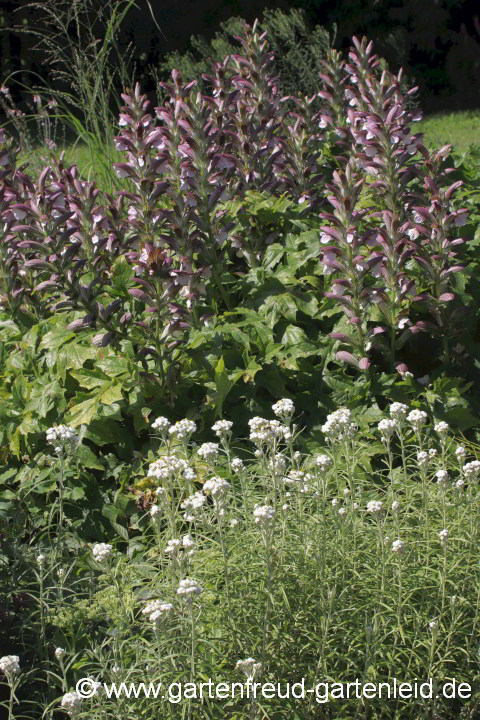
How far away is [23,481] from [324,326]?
151 cm

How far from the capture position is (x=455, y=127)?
1145 centimetres

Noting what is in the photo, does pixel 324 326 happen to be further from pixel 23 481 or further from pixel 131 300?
pixel 23 481

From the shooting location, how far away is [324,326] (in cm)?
433

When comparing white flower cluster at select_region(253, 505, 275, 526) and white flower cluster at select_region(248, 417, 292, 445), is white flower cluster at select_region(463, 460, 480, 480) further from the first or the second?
white flower cluster at select_region(253, 505, 275, 526)

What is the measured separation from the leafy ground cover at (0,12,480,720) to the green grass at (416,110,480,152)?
5746mm

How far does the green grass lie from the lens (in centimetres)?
1062

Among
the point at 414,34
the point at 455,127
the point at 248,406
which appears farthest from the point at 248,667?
the point at 414,34

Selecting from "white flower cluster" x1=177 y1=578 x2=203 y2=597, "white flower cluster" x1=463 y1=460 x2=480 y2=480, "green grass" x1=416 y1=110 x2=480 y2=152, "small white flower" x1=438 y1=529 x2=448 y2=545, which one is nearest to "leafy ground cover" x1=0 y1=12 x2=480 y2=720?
"white flower cluster" x1=463 y1=460 x2=480 y2=480

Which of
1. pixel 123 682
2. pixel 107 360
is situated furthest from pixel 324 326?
pixel 123 682

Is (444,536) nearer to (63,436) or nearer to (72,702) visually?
(72,702)

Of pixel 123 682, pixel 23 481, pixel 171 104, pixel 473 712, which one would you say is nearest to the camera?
pixel 123 682

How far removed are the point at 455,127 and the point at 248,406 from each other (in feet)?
27.8

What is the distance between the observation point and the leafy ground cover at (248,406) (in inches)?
99.3

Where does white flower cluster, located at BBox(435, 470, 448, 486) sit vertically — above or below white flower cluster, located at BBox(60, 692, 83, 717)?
below
